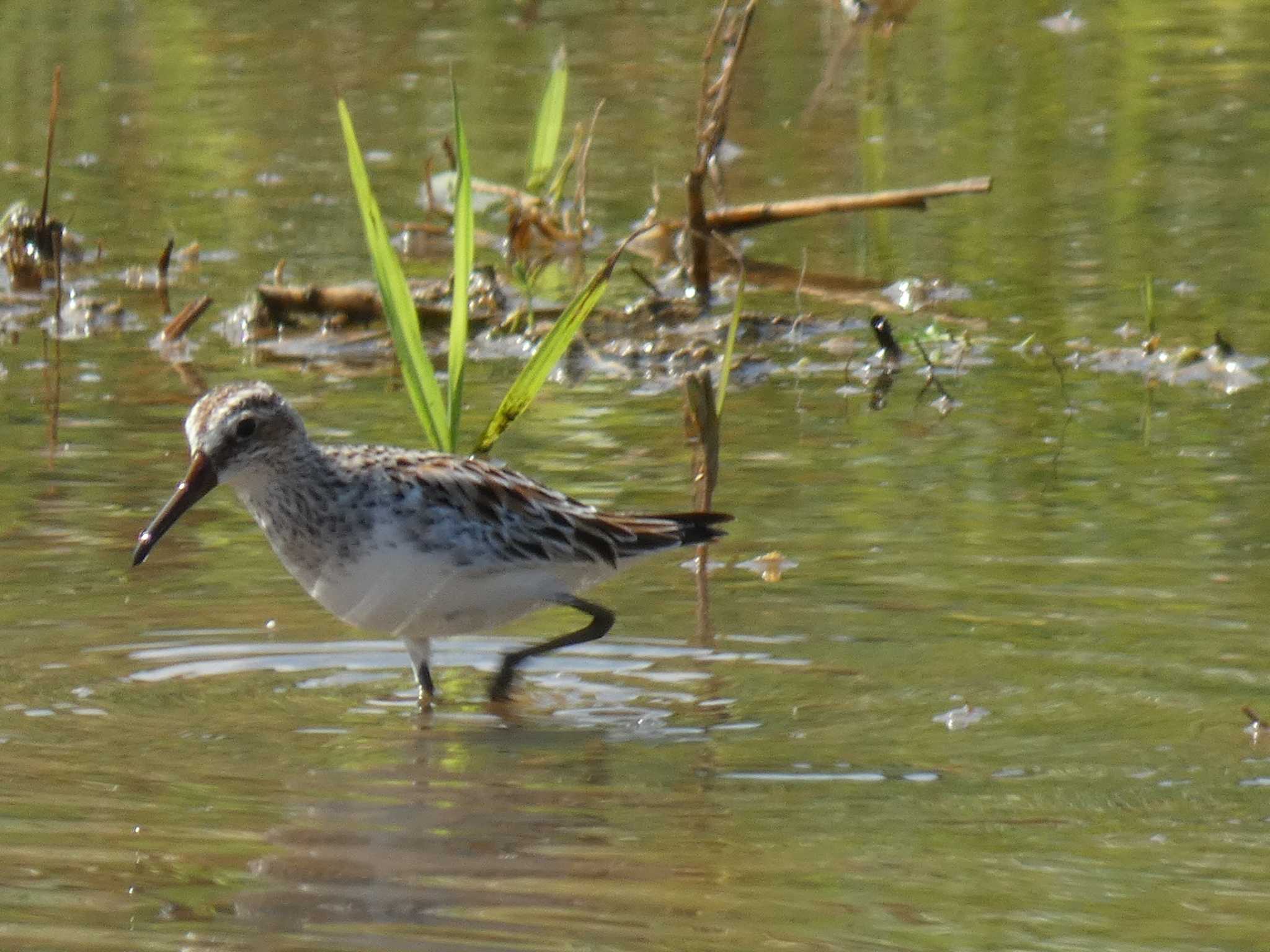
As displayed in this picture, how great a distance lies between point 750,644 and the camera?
6281 mm

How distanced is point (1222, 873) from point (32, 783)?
247 cm

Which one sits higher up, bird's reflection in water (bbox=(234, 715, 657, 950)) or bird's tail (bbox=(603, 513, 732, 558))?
bird's tail (bbox=(603, 513, 732, 558))

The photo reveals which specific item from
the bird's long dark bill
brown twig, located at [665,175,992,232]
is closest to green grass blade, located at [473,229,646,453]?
the bird's long dark bill

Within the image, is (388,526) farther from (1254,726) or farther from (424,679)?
(1254,726)

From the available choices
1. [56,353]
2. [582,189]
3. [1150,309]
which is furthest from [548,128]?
[1150,309]

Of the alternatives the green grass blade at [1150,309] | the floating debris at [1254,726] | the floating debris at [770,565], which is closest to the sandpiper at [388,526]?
the floating debris at [770,565]

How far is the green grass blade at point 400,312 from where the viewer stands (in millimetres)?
6977

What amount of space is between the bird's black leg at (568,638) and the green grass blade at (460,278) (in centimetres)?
92

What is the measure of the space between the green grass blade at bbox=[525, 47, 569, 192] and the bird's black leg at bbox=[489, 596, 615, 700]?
155 inches

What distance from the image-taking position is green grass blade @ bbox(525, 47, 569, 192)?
9961mm

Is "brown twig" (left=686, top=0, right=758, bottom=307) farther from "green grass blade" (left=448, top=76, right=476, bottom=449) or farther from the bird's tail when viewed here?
the bird's tail

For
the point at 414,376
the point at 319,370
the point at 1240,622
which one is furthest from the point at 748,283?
the point at 1240,622

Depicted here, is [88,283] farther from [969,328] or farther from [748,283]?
[969,328]

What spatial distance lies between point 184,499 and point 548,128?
15.2 ft
